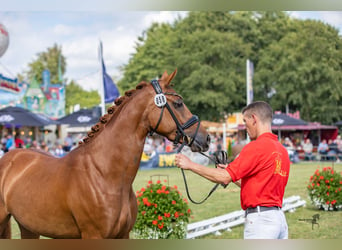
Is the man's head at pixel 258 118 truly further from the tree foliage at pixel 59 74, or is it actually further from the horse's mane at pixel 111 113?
the tree foliage at pixel 59 74

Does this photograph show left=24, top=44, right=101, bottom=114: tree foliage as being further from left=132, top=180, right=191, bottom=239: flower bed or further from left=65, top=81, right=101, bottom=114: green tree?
left=132, top=180, right=191, bottom=239: flower bed

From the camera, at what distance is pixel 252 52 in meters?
35.4

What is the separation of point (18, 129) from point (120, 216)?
1168 inches

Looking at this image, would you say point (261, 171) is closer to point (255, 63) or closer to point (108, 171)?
point (108, 171)

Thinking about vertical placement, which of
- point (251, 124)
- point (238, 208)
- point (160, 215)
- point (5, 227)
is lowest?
point (238, 208)

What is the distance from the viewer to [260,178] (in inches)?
118

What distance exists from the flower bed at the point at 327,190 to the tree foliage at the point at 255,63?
2198 centimetres

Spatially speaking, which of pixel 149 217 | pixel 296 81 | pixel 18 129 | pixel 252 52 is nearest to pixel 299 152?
pixel 296 81

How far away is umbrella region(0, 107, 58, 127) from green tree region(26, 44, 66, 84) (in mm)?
38302

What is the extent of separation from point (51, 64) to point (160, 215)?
199 ft

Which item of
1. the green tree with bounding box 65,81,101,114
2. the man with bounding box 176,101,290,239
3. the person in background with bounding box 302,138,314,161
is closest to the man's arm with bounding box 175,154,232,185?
the man with bounding box 176,101,290,239

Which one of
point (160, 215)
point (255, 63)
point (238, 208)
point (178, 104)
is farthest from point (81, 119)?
point (255, 63)

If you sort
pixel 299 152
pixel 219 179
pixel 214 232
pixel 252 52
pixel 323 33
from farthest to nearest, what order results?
pixel 252 52
pixel 323 33
pixel 299 152
pixel 214 232
pixel 219 179

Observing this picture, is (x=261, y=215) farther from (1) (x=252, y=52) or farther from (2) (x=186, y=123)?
(1) (x=252, y=52)
